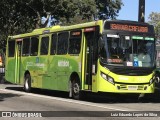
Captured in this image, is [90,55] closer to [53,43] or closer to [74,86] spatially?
[74,86]

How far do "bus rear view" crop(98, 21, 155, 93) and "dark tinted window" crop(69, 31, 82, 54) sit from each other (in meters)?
1.68

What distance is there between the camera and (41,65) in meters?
22.2

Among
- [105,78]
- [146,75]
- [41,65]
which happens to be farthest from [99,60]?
[41,65]

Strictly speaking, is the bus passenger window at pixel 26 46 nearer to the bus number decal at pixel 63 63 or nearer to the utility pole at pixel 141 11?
the bus number decal at pixel 63 63

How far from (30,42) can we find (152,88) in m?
7.96

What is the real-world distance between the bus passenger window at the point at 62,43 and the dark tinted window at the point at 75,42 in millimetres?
451

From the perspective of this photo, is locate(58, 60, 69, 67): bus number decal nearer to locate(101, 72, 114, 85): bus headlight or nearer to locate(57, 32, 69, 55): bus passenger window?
locate(57, 32, 69, 55): bus passenger window

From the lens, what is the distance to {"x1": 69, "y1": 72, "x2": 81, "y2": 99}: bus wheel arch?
1856cm

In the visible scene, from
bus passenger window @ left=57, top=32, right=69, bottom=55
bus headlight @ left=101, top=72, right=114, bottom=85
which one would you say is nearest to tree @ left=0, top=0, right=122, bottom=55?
bus passenger window @ left=57, top=32, right=69, bottom=55

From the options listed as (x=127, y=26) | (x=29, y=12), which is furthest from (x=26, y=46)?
(x=29, y=12)

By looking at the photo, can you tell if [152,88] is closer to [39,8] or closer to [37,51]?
[37,51]

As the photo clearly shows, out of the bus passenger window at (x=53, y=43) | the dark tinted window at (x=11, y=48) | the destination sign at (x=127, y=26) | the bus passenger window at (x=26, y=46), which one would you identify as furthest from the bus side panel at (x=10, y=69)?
the destination sign at (x=127, y=26)

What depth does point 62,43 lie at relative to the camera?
787 inches

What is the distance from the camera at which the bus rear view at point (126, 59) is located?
17.1m
